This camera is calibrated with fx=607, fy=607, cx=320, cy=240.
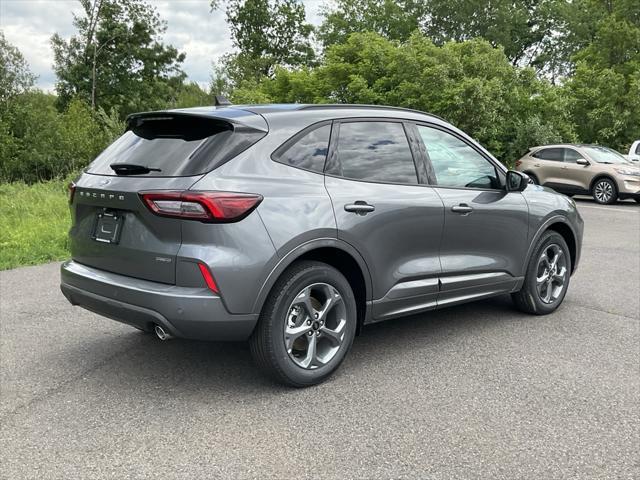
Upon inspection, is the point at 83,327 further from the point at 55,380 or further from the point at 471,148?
the point at 471,148

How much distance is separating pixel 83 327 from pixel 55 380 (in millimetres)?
1156

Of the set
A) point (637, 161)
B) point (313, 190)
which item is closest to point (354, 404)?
point (313, 190)

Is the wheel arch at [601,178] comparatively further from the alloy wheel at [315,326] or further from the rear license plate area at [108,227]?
the rear license plate area at [108,227]

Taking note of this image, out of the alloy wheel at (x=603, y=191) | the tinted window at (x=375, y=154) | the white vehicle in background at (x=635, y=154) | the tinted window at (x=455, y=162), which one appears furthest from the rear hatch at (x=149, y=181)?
the white vehicle in background at (x=635, y=154)

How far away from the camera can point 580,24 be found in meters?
46.8

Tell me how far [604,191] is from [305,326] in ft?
49.7

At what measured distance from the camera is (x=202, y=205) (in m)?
3.21

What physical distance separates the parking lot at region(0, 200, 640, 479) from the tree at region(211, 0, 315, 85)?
161ft

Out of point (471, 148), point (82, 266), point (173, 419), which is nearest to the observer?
point (173, 419)

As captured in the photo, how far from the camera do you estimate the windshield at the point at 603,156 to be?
16.7 metres

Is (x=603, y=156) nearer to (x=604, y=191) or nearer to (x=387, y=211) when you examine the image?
(x=604, y=191)

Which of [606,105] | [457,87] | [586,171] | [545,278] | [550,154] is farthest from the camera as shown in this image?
[606,105]

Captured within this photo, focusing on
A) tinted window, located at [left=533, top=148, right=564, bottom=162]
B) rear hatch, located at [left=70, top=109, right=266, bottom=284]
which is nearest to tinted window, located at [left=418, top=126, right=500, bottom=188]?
rear hatch, located at [left=70, top=109, right=266, bottom=284]

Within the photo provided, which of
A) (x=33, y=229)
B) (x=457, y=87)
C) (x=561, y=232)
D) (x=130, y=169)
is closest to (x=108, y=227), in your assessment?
(x=130, y=169)
